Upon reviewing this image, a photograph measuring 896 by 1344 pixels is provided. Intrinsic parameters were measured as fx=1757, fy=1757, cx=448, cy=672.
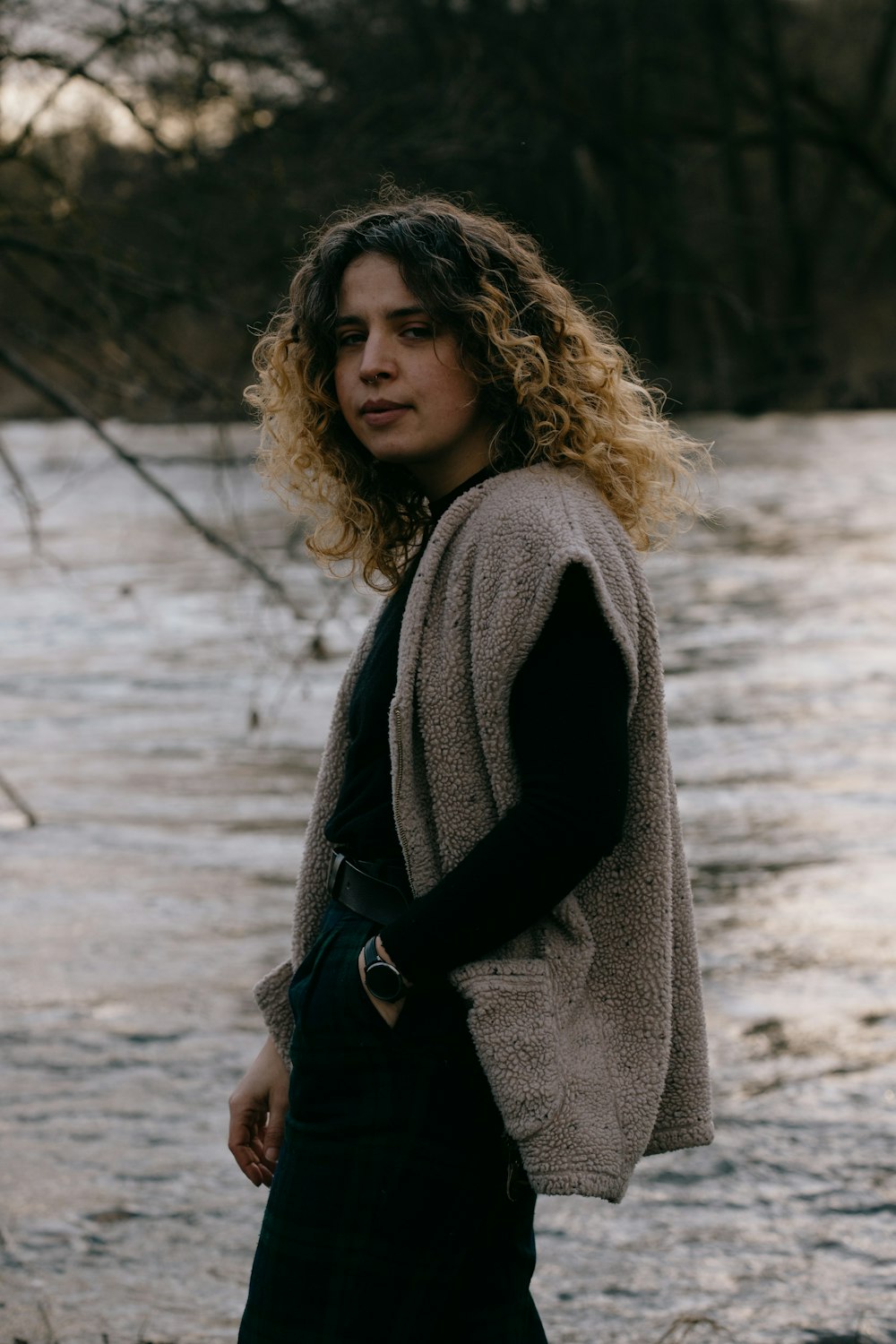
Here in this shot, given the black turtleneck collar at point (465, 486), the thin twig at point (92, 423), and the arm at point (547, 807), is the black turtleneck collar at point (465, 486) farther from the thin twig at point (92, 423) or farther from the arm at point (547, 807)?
the thin twig at point (92, 423)

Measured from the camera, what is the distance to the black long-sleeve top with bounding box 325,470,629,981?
1982mm

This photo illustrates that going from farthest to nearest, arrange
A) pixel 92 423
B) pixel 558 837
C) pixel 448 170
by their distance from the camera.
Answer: pixel 448 170
pixel 92 423
pixel 558 837

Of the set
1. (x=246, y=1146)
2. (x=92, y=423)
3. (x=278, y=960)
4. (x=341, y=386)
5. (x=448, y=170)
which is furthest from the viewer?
(x=448, y=170)

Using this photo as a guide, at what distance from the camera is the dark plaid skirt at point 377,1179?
81.1 inches

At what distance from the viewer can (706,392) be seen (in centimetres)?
3550

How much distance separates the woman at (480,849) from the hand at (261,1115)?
138 millimetres

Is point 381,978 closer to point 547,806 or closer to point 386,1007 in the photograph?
point 386,1007

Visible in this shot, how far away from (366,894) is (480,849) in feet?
0.84

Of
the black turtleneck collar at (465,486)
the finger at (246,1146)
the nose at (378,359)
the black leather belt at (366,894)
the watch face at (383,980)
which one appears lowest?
the finger at (246,1146)

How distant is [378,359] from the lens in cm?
221

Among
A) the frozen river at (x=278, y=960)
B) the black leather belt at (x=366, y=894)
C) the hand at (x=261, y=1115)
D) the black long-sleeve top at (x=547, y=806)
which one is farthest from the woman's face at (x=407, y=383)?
the frozen river at (x=278, y=960)

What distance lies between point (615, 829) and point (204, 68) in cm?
410

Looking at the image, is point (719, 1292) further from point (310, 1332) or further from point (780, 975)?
point (780, 975)

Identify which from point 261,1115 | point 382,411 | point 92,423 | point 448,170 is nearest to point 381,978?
point 261,1115
